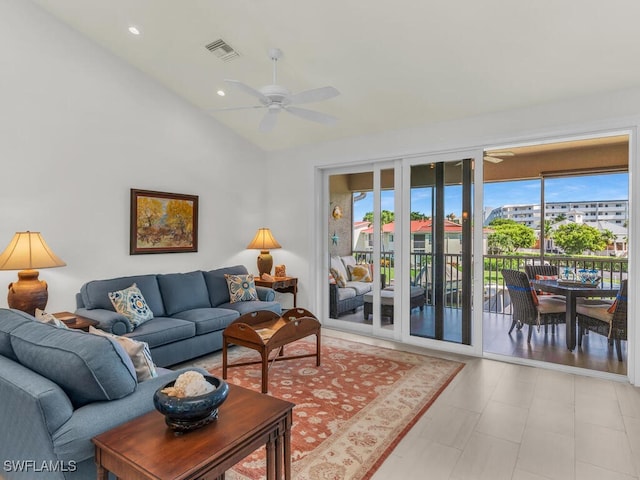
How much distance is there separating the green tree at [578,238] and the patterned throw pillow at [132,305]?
6800 mm

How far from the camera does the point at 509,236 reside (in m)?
7.16

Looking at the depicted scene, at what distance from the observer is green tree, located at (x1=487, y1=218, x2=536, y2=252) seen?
6973mm

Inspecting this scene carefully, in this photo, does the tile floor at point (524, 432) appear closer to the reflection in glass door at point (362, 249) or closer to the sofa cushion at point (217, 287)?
the reflection in glass door at point (362, 249)

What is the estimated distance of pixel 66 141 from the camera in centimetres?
381

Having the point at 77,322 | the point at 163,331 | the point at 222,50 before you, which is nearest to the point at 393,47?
the point at 222,50

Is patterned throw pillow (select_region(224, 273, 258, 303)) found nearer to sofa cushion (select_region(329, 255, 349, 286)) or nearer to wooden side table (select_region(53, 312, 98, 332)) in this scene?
sofa cushion (select_region(329, 255, 349, 286))

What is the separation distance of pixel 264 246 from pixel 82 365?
4.01 meters

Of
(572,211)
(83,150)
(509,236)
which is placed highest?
(83,150)

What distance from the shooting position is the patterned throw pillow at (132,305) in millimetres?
3697

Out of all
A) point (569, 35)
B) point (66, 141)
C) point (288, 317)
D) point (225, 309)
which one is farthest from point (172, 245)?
point (569, 35)

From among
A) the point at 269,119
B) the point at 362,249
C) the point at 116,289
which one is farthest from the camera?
the point at 362,249
